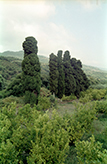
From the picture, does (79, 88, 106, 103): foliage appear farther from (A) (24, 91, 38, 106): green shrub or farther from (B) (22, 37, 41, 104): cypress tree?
(A) (24, 91, 38, 106): green shrub

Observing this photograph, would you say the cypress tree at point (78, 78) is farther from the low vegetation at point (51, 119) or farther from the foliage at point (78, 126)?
the foliage at point (78, 126)

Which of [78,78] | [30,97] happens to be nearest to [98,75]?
[78,78]

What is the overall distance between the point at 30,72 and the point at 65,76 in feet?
21.3

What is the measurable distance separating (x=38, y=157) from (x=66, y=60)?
14033 mm

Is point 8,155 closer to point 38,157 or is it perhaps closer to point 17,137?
point 17,137

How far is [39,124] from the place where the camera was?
9.63 feet

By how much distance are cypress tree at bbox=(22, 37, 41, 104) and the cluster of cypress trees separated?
3.09 meters

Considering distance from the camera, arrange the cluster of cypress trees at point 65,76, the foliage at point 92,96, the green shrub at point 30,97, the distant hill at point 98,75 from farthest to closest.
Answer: the distant hill at point 98,75 → the cluster of cypress trees at point 65,76 → the foliage at point 92,96 → the green shrub at point 30,97

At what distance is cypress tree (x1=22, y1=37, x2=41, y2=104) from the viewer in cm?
894

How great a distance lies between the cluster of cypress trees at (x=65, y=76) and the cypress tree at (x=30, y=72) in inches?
122

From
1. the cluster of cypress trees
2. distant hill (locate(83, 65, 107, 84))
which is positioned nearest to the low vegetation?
the cluster of cypress trees

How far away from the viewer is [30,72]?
29.5 feet

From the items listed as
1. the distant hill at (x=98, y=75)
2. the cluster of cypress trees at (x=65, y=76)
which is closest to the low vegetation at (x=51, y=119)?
the cluster of cypress trees at (x=65, y=76)

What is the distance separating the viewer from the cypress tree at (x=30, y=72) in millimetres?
8938
